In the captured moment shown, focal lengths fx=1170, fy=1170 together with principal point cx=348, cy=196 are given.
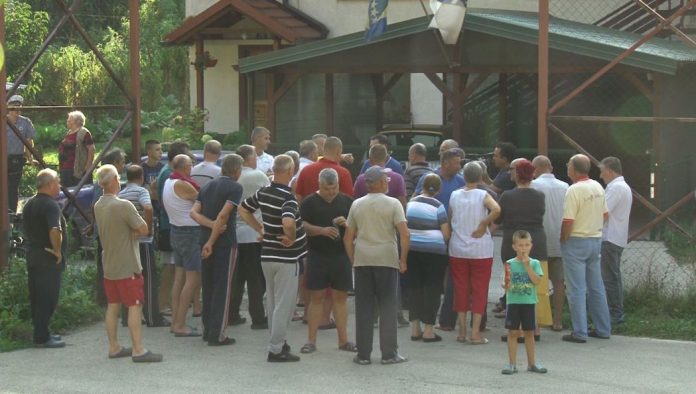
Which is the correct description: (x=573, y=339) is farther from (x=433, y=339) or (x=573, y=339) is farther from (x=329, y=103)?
(x=329, y=103)

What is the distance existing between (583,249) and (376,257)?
215 cm

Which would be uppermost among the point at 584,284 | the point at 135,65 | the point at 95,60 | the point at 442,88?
the point at 95,60

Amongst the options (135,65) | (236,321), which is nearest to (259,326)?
(236,321)

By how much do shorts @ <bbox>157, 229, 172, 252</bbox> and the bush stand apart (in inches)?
35.7

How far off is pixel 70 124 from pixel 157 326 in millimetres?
4719

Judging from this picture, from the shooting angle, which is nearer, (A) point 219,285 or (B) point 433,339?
(A) point 219,285

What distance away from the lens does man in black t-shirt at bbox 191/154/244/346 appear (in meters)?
10.4

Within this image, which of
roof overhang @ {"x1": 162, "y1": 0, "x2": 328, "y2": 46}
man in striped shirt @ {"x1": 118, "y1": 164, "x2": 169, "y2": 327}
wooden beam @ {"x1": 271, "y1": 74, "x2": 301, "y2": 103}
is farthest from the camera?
roof overhang @ {"x1": 162, "y1": 0, "x2": 328, "y2": 46}

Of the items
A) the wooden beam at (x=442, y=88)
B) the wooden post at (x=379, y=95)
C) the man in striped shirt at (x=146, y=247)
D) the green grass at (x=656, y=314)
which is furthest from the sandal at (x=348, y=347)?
the wooden post at (x=379, y=95)

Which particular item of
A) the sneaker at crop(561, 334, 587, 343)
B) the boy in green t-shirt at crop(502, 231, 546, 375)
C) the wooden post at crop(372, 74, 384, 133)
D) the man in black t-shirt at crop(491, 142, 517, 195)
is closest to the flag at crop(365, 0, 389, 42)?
the wooden post at crop(372, 74, 384, 133)

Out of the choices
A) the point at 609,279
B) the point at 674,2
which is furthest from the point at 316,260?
the point at 674,2

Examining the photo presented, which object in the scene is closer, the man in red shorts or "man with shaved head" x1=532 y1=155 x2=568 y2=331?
the man in red shorts

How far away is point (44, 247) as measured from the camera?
10133 mm

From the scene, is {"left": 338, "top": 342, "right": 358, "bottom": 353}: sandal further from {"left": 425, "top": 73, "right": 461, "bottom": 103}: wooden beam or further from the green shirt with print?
{"left": 425, "top": 73, "right": 461, "bottom": 103}: wooden beam
